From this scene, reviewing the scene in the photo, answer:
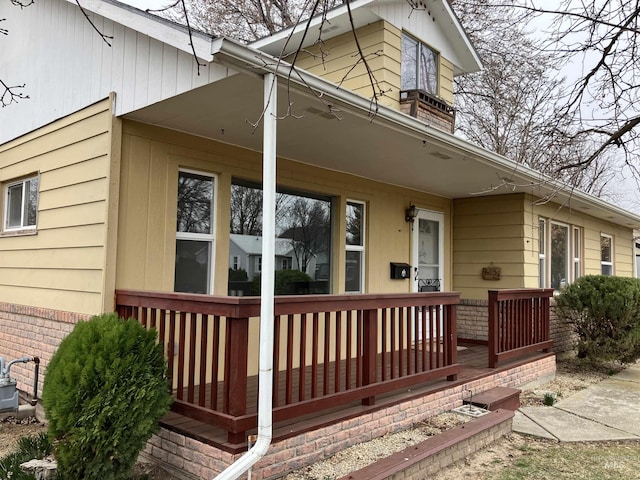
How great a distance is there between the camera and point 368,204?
6691mm

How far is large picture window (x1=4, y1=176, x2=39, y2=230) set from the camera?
17.9ft

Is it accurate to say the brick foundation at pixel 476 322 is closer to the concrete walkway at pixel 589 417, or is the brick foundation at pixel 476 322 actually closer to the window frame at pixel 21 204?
the concrete walkway at pixel 589 417

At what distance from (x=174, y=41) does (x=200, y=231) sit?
77.5 inches

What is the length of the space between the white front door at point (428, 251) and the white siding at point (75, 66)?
4691 mm

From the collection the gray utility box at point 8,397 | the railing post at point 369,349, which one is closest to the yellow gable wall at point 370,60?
the railing post at point 369,349

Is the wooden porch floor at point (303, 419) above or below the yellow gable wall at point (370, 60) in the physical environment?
below

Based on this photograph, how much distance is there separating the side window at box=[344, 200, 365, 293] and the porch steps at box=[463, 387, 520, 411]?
209cm

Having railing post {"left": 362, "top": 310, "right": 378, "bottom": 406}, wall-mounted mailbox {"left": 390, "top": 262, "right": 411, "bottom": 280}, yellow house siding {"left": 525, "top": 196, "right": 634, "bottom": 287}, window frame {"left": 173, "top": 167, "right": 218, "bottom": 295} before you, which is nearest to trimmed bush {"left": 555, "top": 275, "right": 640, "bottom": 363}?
yellow house siding {"left": 525, "top": 196, "right": 634, "bottom": 287}

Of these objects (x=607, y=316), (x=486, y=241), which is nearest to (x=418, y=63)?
(x=486, y=241)

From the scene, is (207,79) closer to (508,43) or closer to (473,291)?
(473,291)

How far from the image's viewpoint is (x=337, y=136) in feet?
15.4

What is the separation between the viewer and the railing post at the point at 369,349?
4.12 m

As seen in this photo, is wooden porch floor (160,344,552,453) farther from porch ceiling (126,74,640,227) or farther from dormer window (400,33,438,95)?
dormer window (400,33,438,95)

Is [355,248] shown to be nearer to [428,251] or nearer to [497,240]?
[428,251]
